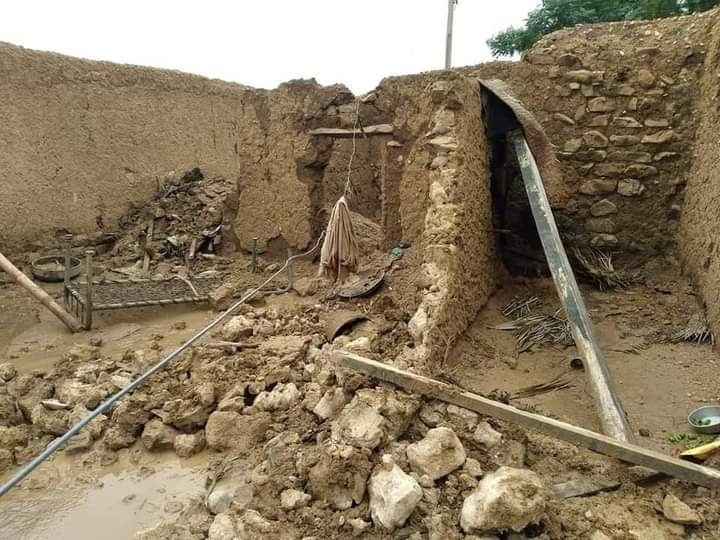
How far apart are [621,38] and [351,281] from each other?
3397 millimetres

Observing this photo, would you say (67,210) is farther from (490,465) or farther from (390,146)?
(490,465)

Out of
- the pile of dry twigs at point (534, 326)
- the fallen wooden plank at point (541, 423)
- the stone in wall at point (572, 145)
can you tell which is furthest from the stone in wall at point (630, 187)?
the fallen wooden plank at point (541, 423)

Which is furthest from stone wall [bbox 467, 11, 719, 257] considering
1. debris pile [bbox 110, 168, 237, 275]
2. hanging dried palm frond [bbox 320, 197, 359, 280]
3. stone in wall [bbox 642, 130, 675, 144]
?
debris pile [bbox 110, 168, 237, 275]

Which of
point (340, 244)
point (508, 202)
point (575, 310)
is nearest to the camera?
point (575, 310)

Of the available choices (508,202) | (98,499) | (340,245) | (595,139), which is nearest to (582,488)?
(340,245)

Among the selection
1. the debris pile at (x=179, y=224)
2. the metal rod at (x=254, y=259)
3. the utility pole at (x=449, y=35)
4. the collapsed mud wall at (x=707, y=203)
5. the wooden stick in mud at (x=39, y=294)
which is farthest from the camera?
the utility pole at (x=449, y=35)

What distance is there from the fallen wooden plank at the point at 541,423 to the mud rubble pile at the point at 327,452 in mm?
67

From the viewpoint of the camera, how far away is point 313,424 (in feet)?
8.56

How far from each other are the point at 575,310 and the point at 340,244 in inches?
65.1

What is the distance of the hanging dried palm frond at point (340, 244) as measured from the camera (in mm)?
3484

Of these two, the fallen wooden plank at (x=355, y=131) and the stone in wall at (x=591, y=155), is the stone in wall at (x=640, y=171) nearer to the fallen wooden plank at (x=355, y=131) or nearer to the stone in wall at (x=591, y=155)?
the stone in wall at (x=591, y=155)

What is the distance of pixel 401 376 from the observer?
2.37 metres

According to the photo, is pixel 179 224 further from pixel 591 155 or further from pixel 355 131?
pixel 591 155

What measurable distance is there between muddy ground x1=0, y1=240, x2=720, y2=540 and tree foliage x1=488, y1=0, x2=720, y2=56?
255 inches
